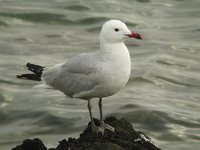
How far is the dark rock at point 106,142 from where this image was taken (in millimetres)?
7941

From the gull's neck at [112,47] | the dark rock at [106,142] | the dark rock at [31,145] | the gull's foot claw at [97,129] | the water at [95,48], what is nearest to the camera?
the dark rock at [106,142]

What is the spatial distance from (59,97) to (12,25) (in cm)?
519

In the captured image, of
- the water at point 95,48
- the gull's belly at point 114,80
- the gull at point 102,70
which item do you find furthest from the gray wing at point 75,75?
the water at point 95,48

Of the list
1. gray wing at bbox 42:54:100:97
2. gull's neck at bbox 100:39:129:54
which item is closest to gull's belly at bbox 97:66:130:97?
gray wing at bbox 42:54:100:97

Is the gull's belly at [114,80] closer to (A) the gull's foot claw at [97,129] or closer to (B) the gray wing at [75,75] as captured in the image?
(B) the gray wing at [75,75]

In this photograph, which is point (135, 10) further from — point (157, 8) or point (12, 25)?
point (12, 25)

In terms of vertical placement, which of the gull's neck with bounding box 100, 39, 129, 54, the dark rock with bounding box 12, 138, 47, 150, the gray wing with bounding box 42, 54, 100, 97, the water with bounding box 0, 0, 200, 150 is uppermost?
the gull's neck with bounding box 100, 39, 129, 54

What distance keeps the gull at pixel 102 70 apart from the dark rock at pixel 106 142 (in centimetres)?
19

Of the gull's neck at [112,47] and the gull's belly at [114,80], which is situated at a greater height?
the gull's neck at [112,47]

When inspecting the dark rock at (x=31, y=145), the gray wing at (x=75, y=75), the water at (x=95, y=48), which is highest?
the gray wing at (x=75, y=75)

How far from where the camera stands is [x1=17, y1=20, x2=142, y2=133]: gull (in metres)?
8.91

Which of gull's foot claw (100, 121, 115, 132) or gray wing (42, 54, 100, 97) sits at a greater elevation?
gray wing (42, 54, 100, 97)

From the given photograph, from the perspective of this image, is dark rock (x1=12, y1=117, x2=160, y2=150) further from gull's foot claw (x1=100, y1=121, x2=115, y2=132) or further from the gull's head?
the gull's head

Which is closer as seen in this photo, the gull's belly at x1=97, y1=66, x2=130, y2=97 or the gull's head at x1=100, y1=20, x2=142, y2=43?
the gull's belly at x1=97, y1=66, x2=130, y2=97
